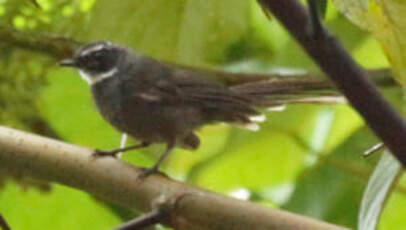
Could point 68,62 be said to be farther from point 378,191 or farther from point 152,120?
point 378,191

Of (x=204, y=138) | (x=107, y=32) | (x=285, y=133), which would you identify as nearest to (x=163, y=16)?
(x=107, y=32)

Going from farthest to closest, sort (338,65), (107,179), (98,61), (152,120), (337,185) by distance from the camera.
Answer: (98,61), (152,120), (337,185), (107,179), (338,65)

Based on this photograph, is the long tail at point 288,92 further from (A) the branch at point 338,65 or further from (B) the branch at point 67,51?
(A) the branch at point 338,65

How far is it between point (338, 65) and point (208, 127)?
166cm

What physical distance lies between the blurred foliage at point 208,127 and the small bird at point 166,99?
5 cm

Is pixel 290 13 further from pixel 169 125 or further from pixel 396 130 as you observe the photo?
pixel 169 125

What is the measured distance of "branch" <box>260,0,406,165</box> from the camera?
31.4 inches

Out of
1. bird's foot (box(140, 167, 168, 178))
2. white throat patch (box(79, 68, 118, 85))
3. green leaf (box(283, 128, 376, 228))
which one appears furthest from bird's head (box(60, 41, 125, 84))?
bird's foot (box(140, 167, 168, 178))

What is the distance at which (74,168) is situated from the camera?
1.46 metres

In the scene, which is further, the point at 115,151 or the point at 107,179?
the point at 115,151

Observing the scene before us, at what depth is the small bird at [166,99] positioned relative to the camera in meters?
2.15

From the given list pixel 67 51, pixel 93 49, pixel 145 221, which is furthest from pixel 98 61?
pixel 145 221

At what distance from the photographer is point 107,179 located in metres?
1.47

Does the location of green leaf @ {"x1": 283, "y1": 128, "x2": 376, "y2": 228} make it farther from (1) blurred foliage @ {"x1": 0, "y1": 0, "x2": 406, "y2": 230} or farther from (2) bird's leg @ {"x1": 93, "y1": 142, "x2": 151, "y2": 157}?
(2) bird's leg @ {"x1": 93, "y1": 142, "x2": 151, "y2": 157}
